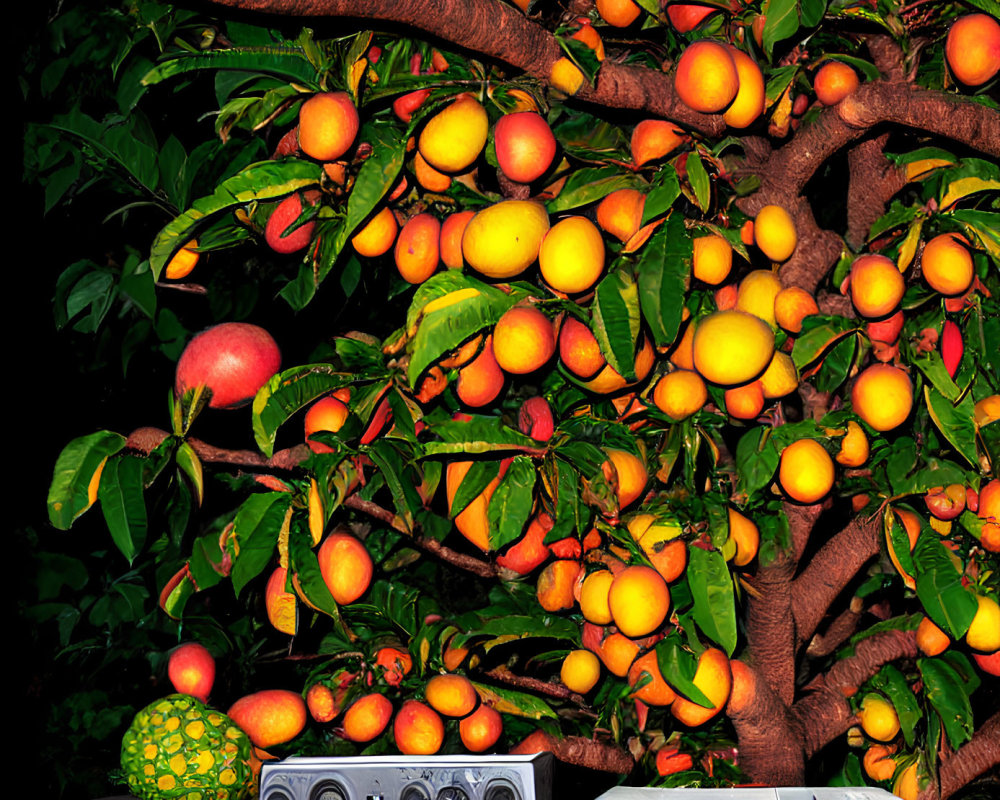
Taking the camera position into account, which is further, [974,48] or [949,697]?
[949,697]

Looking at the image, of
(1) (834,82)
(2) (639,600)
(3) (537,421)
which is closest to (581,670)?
(2) (639,600)

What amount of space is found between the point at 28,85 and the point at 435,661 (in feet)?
3.42

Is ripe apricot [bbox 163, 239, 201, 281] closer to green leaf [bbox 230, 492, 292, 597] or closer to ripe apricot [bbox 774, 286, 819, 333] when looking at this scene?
green leaf [bbox 230, 492, 292, 597]

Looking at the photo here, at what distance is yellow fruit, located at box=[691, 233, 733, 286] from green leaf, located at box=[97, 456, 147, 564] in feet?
2.02

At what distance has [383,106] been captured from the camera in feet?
3.38

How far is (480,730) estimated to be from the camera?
1.08m

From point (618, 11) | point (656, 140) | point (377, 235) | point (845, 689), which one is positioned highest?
point (618, 11)

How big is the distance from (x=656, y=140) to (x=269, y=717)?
79cm

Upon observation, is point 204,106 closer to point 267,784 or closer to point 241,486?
point 241,486

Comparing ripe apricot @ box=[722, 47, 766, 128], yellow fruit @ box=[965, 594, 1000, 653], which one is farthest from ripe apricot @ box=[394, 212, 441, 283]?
yellow fruit @ box=[965, 594, 1000, 653]

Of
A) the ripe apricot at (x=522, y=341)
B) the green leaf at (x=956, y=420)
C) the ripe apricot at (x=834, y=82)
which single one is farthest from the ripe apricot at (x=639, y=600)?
the ripe apricot at (x=834, y=82)

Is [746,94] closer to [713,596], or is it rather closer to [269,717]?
[713,596]

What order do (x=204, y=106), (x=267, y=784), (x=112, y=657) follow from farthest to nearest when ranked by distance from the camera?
(x=112, y=657)
(x=204, y=106)
(x=267, y=784)

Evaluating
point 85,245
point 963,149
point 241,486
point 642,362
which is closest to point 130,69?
point 85,245
